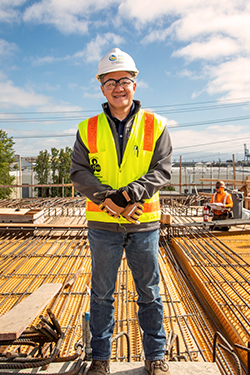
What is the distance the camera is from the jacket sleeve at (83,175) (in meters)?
2.33

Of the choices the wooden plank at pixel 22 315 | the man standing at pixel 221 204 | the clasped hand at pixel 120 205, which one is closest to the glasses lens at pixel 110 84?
the clasped hand at pixel 120 205

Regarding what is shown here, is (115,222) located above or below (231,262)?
above

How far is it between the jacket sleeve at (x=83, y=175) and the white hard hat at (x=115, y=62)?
23.4 inches

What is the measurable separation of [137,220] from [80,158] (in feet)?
2.39

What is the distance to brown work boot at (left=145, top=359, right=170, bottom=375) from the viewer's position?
2141 mm

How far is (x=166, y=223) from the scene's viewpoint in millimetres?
6883

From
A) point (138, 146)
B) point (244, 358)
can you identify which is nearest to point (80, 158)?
point (138, 146)

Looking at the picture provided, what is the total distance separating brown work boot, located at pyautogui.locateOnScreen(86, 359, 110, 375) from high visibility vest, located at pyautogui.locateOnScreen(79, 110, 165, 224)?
1.06 metres

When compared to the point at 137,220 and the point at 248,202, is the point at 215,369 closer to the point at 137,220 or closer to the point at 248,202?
the point at 137,220

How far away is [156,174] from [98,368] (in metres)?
1.53

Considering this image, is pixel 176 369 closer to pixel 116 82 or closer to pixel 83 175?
pixel 83 175

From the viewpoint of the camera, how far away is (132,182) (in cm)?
225

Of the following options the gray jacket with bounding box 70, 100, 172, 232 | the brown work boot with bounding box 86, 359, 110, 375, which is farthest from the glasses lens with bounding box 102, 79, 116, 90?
the brown work boot with bounding box 86, 359, 110, 375

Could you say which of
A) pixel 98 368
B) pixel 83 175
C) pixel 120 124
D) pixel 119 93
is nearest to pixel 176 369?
pixel 98 368
